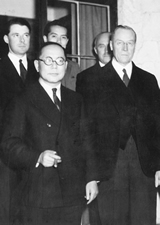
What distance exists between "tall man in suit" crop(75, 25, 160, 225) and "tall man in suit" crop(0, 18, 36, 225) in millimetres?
488

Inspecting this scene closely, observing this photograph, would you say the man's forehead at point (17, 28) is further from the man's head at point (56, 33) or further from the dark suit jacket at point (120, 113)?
the dark suit jacket at point (120, 113)

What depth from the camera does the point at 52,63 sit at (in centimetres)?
210

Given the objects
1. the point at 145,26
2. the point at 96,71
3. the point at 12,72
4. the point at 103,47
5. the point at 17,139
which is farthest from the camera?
the point at 145,26

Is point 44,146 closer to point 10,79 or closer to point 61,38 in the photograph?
point 10,79

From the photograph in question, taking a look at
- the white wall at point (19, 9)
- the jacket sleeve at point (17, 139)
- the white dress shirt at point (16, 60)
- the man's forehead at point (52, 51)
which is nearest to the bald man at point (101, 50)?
the white dress shirt at point (16, 60)

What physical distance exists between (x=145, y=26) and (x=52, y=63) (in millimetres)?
1689

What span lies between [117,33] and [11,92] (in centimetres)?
89

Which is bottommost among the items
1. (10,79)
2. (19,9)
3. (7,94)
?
(7,94)

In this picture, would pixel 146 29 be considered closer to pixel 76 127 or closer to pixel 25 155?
pixel 76 127

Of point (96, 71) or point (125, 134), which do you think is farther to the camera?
point (96, 71)

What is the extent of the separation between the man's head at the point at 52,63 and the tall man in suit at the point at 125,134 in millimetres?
471

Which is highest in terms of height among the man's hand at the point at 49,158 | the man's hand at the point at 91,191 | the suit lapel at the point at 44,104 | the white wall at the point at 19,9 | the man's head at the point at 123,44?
the white wall at the point at 19,9

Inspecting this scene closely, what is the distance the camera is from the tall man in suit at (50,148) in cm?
196

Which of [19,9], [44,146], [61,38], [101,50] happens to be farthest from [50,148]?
[19,9]
